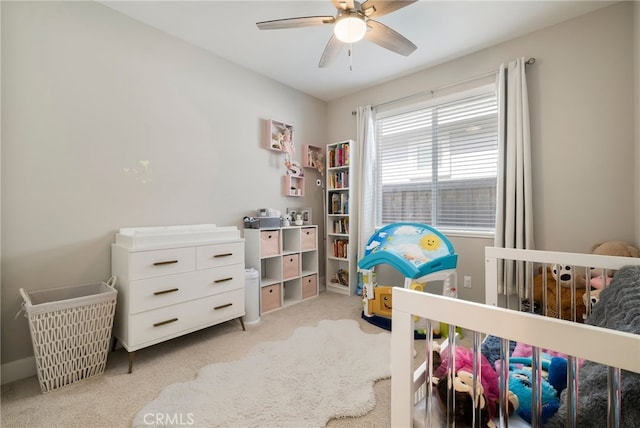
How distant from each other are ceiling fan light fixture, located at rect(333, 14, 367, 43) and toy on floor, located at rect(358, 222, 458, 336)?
167 centimetres

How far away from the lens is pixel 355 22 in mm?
1636

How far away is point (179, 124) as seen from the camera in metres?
2.44

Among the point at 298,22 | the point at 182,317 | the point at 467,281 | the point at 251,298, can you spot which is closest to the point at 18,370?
the point at 182,317

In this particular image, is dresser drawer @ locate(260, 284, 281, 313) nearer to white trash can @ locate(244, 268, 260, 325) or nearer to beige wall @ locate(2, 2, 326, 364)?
white trash can @ locate(244, 268, 260, 325)

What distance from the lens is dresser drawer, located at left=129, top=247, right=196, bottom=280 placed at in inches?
69.7

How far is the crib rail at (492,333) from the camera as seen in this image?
56 centimetres

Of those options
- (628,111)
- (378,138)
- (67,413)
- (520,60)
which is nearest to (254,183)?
(378,138)

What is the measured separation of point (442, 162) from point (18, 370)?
151 inches

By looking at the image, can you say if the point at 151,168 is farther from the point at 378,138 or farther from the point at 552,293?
the point at 552,293

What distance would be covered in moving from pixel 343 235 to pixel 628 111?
8.79ft

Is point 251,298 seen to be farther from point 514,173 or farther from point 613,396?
point 514,173

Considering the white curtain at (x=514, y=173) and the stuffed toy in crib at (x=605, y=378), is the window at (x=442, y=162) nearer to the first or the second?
the white curtain at (x=514, y=173)

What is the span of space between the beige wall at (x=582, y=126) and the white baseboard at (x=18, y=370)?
3924 millimetres

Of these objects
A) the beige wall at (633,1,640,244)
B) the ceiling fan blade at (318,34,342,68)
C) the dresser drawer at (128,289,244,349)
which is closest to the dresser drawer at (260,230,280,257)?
the dresser drawer at (128,289,244,349)
